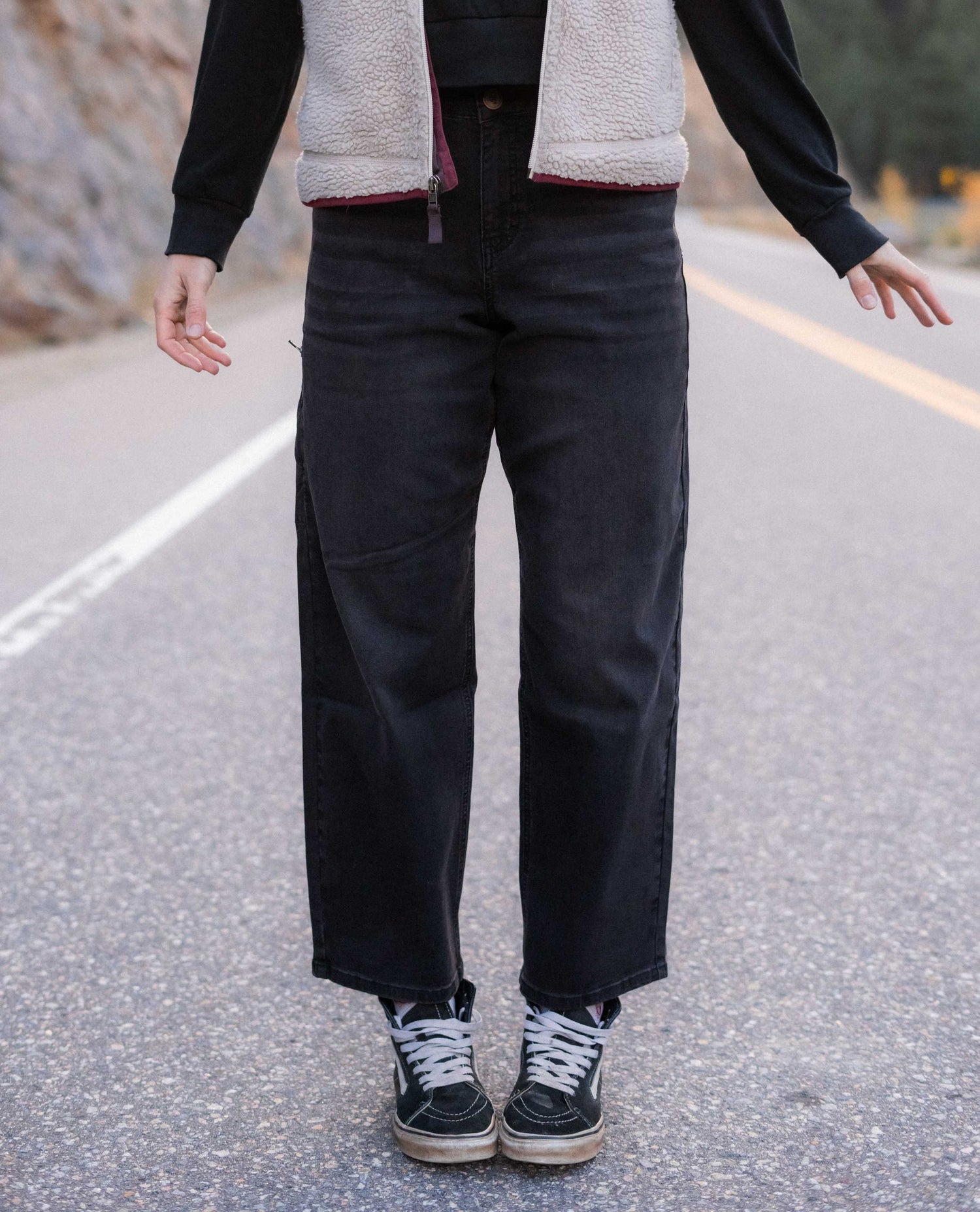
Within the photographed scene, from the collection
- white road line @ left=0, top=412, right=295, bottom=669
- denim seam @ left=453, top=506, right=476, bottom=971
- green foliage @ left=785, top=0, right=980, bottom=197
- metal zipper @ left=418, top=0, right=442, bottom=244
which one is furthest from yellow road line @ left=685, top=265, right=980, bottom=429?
green foliage @ left=785, top=0, right=980, bottom=197

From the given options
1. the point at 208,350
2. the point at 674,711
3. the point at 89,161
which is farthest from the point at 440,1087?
the point at 89,161

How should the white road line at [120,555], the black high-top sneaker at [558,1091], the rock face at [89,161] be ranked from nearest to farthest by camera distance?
the black high-top sneaker at [558,1091], the white road line at [120,555], the rock face at [89,161]

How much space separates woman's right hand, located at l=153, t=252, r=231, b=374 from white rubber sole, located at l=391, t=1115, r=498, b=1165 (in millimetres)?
946

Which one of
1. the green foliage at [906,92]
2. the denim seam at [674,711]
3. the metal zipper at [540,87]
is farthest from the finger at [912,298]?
the green foliage at [906,92]

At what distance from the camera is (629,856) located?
1.92 meters

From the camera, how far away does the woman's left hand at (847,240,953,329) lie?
1.76m

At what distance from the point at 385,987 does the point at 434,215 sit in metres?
0.94

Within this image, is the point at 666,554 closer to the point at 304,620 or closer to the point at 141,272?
the point at 304,620

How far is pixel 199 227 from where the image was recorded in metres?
1.84

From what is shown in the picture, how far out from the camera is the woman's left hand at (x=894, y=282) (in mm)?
1760

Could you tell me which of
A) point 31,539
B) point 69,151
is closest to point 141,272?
Result: point 69,151

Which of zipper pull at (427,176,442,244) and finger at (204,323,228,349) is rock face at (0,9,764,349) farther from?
zipper pull at (427,176,442,244)

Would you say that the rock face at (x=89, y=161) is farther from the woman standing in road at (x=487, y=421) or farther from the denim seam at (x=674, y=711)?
the denim seam at (x=674, y=711)

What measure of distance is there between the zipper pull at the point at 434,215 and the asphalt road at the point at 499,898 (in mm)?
1084
